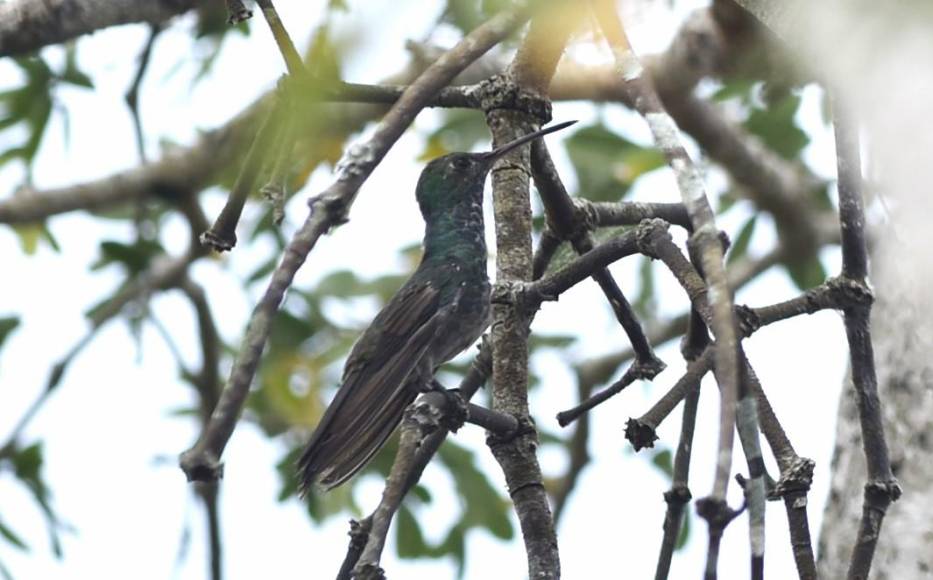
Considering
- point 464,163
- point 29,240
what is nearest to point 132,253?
point 29,240

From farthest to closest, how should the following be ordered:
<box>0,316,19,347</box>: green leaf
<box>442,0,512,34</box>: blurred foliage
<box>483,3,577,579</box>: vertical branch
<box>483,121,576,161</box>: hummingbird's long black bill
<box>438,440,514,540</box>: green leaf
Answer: <box>0,316,19,347</box>: green leaf, <box>438,440,514,540</box>: green leaf, <box>483,121,576,161</box>: hummingbird's long black bill, <box>483,3,577,579</box>: vertical branch, <box>442,0,512,34</box>: blurred foliage

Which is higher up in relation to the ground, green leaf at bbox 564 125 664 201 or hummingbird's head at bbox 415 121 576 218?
green leaf at bbox 564 125 664 201

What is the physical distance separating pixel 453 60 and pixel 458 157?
1.90m

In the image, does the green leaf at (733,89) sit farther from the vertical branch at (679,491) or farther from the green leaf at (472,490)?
the vertical branch at (679,491)

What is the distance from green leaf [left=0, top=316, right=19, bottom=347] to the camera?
19.1 feet

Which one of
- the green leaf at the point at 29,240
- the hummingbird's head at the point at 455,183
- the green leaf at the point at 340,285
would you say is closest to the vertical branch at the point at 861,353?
the hummingbird's head at the point at 455,183

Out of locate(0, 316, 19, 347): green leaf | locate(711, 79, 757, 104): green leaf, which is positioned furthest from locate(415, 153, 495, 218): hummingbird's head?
locate(0, 316, 19, 347): green leaf

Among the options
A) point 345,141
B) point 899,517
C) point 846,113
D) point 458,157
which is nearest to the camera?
point 846,113

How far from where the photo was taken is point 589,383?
22.2ft

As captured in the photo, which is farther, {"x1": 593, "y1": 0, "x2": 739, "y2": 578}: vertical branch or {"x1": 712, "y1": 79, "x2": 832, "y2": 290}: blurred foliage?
{"x1": 712, "y1": 79, "x2": 832, "y2": 290}: blurred foliage

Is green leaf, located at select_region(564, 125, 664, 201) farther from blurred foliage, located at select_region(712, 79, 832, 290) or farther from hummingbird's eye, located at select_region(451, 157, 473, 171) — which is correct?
hummingbird's eye, located at select_region(451, 157, 473, 171)

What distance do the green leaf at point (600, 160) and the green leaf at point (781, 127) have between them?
55 centimetres

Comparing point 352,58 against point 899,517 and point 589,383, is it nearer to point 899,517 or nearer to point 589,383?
point 899,517

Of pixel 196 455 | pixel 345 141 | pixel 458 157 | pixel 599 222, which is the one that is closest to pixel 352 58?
pixel 196 455
